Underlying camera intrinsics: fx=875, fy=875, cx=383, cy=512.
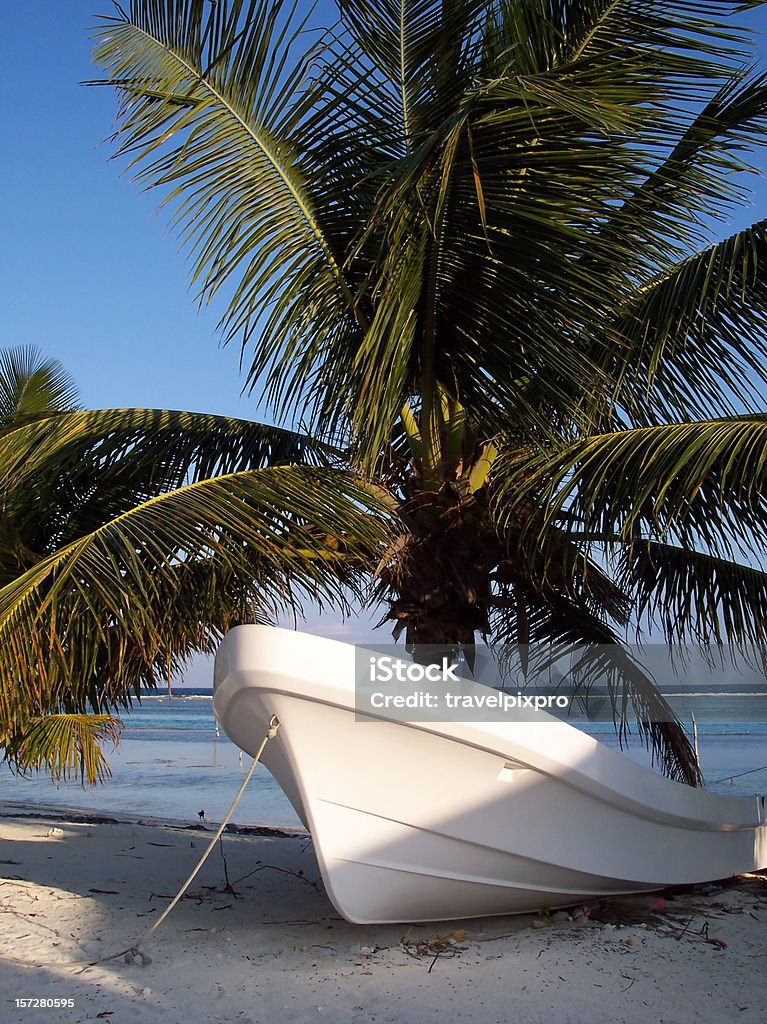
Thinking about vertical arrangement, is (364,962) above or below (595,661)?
below

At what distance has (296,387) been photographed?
5129 mm

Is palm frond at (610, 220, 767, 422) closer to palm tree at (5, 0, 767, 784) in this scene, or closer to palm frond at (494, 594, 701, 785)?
palm tree at (5, 0, 767, 784)

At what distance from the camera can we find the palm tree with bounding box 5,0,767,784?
172 inches

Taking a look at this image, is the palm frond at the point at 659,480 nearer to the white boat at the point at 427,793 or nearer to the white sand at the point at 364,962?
the white boat at the point at 427,793

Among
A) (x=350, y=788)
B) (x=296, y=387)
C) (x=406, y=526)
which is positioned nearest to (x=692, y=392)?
(x=406, y=526)

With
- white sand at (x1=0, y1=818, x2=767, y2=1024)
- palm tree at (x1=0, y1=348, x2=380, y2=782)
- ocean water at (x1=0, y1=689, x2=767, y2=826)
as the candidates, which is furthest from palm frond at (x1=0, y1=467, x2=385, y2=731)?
ocean water at (x1=0, y1=689, x2=767, y2=826)

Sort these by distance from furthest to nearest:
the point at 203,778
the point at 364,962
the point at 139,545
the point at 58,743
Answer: the point at 203,778, the point at 58,743, the point at 139,545, the point at 364,962

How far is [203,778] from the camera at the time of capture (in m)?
16.7

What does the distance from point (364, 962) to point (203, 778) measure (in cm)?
1358

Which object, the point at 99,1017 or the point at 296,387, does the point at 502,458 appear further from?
the point at 99,1017

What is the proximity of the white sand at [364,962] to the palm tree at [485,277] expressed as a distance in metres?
1.51

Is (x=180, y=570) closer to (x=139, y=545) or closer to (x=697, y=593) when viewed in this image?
(x=139, y=545)

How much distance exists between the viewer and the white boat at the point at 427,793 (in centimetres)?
384

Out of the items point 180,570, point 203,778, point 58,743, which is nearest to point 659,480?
point 180,570
